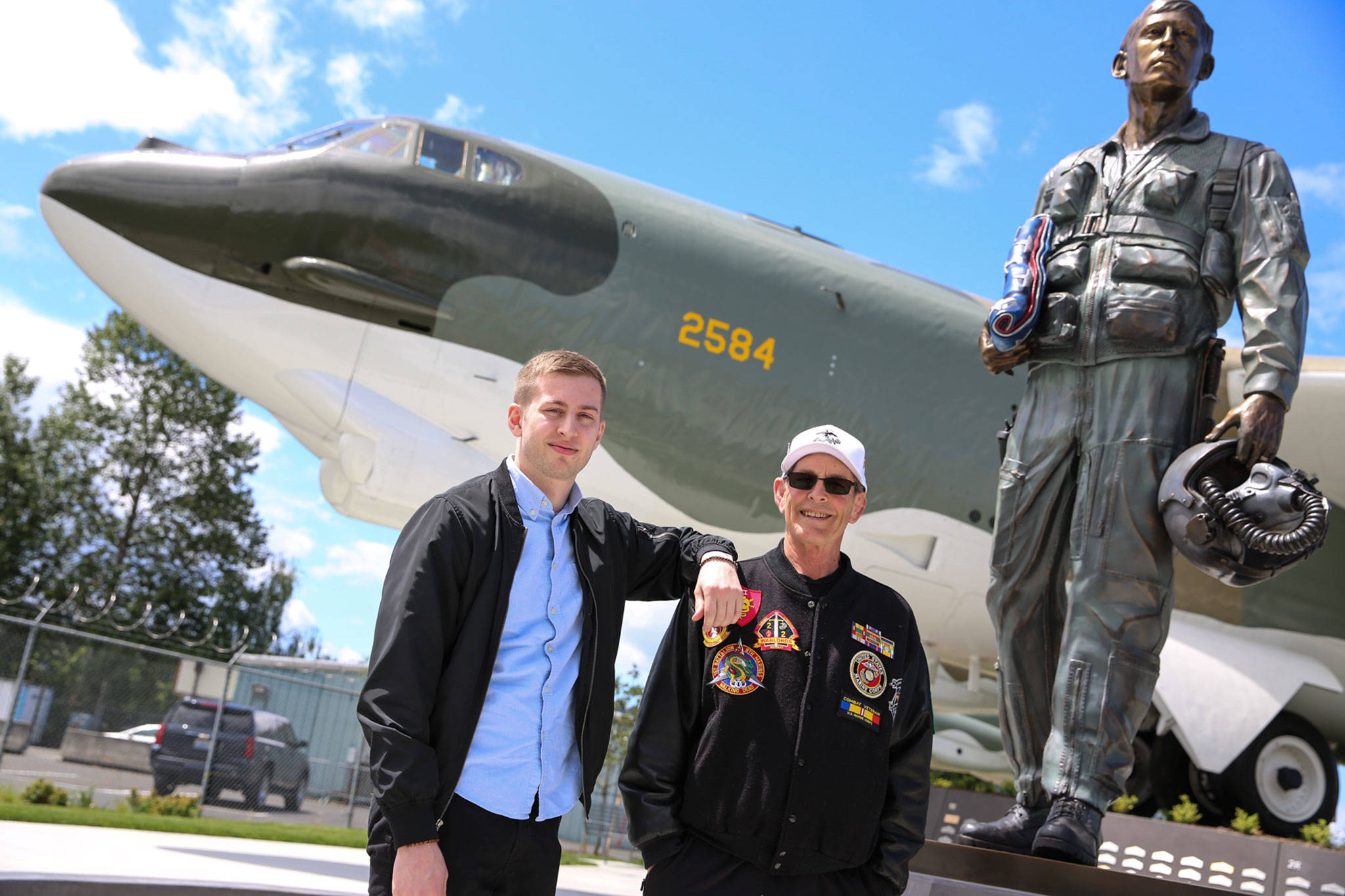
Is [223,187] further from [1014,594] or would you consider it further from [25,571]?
[25,571]

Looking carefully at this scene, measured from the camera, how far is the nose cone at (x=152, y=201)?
7.29 meters

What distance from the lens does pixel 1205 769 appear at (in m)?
7.85

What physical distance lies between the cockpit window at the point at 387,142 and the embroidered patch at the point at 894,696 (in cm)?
671

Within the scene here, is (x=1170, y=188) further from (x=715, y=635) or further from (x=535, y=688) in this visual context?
(x=535, y=688)

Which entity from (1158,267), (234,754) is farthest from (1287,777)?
(234,754)

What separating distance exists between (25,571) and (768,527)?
88.2 ft

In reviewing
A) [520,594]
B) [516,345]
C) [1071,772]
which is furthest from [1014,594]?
[516,345]

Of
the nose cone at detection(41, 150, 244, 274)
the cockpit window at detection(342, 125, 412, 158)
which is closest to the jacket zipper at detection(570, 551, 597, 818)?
the nose cone at detection(41, 150, 244, 274)

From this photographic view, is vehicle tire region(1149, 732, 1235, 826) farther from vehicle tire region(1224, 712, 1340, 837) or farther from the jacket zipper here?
the jacket zipper

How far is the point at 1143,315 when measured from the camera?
11.0ft

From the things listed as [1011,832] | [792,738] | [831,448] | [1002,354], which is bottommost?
[1011,832]

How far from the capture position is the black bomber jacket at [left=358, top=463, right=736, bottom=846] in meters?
1.84

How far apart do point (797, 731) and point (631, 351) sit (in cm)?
608

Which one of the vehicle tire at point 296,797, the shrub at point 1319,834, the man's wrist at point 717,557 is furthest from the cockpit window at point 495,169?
the vehicle tire at point 296,797
